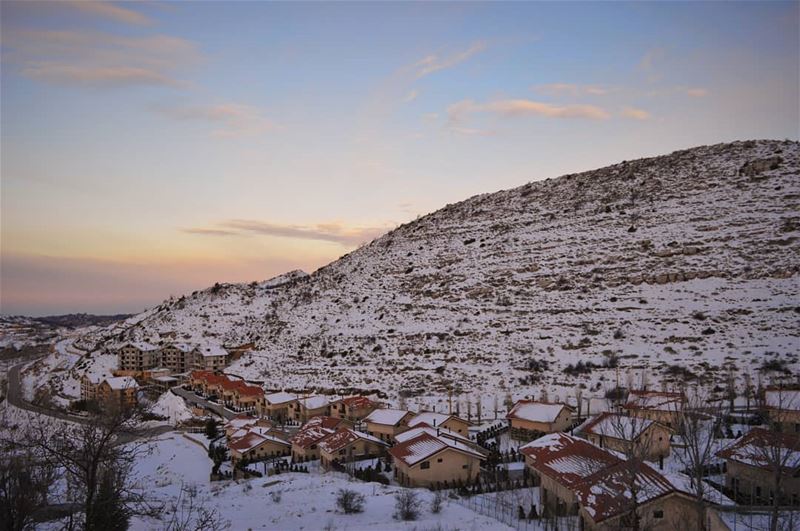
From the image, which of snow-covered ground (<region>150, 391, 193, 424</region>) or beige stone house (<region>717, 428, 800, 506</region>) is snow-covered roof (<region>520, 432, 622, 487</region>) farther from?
snow-covered ground (<region>150, 391, 193, 424</region>)

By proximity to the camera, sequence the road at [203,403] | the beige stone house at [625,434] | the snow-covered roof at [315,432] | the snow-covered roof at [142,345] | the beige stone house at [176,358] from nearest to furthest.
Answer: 1. the beige stone house at [625,434]
2. the snow-covered roof at [315,432]
3. the road at [203,403]
4. the snow-covered roof at [142,345]
5. the beige stone house at [176,358]

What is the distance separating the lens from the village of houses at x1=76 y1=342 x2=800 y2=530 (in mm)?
17656

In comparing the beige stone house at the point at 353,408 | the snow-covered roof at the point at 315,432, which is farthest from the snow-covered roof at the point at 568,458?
the beige stone house at the point at 353,408

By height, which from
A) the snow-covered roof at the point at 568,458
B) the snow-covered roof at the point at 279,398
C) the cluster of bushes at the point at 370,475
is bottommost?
the snow-covered roof at the point at 279,398

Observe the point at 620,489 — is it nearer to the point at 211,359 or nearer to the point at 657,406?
the point at 657,406

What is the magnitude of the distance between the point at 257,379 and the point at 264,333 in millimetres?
17025

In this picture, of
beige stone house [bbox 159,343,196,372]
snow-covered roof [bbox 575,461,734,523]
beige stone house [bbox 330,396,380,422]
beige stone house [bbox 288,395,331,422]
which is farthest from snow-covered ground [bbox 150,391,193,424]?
snow-covered roof [bbox 575,461,734,523]

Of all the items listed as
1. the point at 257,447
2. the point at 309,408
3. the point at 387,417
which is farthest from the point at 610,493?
the point at 309,408

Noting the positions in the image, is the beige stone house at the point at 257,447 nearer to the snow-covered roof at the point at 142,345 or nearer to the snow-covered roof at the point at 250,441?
the snow-covered roof at the point at 250,441

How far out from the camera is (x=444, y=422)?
33656 millimetres

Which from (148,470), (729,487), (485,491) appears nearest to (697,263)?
(729,487)

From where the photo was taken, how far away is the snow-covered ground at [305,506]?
17484mm

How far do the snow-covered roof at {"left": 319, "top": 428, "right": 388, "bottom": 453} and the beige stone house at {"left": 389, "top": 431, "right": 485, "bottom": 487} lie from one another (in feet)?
14.0

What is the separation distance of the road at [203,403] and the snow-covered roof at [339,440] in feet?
Answer: 64.7
